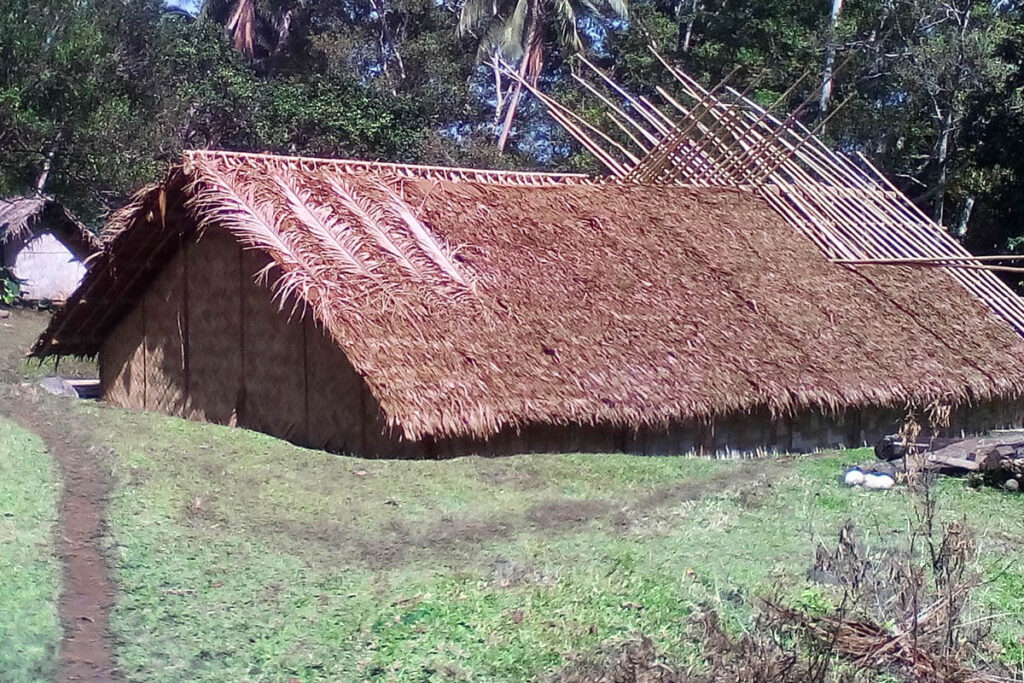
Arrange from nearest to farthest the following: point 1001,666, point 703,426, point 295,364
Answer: point 1001,666 → point 295,364 → point 703,426

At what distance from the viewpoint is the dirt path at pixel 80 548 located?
193 inches

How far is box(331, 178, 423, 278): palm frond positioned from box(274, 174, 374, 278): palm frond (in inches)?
9.6

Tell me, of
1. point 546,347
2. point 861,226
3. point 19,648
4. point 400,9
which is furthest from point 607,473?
point 400,9

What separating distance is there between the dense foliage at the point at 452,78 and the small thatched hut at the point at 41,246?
119 inches

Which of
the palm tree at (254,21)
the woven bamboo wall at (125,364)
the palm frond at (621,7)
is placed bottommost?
the woven bamboo wall at (125,364)

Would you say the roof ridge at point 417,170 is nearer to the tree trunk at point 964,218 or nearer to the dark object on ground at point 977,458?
the dark object on ground at point 977,458

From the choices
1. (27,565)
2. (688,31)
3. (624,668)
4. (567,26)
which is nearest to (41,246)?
(567,26)

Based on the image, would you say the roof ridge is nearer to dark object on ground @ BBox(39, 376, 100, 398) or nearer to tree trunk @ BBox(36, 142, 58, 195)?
dark object on ground @ BBox(39, 376, 100, 398)

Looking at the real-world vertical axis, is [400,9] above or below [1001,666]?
above

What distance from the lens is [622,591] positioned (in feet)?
19.5

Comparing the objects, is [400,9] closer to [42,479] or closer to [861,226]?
[861,226]

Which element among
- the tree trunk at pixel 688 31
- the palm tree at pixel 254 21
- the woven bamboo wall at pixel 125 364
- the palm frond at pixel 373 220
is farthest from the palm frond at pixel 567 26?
the palm frond at pixel 373 220

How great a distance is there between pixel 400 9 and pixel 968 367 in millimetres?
21121

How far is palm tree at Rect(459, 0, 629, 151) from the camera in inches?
1179
